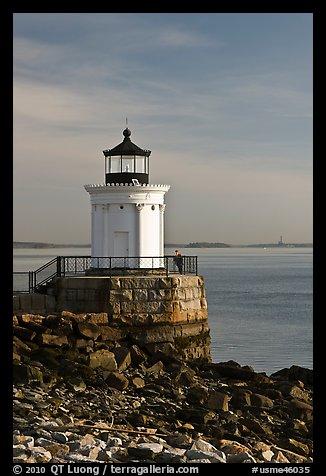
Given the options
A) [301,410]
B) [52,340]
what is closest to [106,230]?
[52,340]

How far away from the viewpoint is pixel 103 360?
12.3 m

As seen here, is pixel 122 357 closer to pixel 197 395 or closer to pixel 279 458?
pixel 197 395

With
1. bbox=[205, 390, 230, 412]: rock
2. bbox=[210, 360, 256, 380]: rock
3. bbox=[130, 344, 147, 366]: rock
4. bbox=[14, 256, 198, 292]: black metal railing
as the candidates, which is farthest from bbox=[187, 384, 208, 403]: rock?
bbox=[14, 256, 198, 292]: black metal railing

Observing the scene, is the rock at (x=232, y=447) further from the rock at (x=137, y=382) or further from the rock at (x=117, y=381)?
the rock at (x=137, y=382)

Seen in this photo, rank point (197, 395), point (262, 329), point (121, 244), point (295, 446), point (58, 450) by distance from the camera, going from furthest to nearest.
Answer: point (262, 329), point (121, 244), point (197, 395), point (295, 446), point (58, 450)

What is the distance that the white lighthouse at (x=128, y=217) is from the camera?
16.1 m

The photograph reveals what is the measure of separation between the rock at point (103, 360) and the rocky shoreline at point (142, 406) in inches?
0.6

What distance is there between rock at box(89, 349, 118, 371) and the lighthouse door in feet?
13.5

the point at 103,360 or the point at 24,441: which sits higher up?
the point at 103,360

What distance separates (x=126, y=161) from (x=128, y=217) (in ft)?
4.52

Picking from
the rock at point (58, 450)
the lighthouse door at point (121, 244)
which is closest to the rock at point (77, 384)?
the rock at point (58, 450)

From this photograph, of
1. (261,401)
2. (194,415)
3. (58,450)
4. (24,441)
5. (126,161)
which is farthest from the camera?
(126,161)
